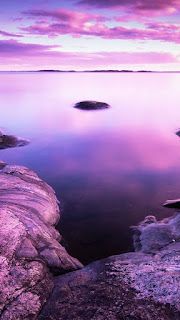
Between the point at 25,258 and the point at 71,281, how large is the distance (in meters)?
1.38

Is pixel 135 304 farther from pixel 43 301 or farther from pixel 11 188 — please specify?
pixel 11 188

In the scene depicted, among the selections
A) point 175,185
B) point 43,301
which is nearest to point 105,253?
point 43,301

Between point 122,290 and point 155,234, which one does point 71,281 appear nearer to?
point 122,290

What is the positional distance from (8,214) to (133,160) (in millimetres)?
17177

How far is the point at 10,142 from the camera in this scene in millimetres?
32281

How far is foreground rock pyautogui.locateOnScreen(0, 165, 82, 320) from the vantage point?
8.86 meters

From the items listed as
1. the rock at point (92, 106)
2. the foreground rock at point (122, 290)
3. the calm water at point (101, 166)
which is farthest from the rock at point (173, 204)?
the rock at point (92, 106)

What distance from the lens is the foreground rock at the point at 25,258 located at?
29.1 ft

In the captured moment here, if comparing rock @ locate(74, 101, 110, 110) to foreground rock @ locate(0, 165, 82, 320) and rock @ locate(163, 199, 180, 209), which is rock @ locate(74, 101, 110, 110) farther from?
foreground rock @ locate(0, 165, 82, 320)

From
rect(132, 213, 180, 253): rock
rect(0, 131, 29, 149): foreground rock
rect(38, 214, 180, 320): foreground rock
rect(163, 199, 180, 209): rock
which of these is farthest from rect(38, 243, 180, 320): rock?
rect(0, 131, 29, 149): foreground rock

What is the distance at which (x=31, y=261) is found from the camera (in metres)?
10.2

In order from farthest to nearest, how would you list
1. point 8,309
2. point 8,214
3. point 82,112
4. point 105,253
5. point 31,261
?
1. point 82,112
2. point 105,253
3. point 8,214
4. point 31,261
5. point 8,309

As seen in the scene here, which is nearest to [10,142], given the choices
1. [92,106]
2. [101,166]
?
[101,166]

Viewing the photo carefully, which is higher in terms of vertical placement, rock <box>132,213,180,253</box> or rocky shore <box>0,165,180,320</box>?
rocky shore <box>0,165,180,320</box>
